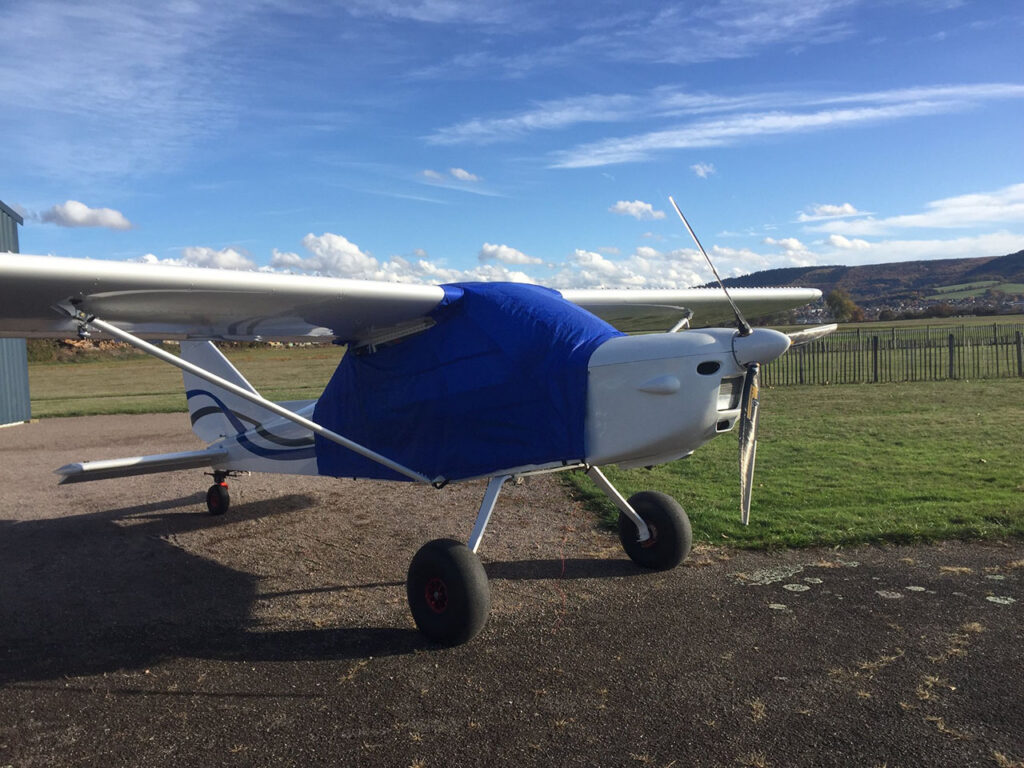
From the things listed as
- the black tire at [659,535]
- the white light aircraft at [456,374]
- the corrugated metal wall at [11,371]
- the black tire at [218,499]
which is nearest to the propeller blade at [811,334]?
the white light aircraft at [456,374]

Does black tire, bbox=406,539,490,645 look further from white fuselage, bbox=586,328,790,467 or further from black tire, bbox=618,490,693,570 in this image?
black tire, bbox=618,490,693,570

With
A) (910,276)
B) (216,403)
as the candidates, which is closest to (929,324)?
(216,403)

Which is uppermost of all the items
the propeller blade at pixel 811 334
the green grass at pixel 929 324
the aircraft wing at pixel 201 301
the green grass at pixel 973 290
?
the green grass at pixel 973 290

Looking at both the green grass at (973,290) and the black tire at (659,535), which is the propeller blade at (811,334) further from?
the green grass at (973,290)

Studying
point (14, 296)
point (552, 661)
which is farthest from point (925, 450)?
point (14, 296)

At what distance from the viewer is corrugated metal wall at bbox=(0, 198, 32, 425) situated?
58.2 ft

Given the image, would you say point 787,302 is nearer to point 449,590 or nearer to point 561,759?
point 449,590

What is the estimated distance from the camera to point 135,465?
21.5 feet

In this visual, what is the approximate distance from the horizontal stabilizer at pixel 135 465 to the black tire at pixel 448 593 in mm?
3345

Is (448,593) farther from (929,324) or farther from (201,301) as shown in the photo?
(929,324)

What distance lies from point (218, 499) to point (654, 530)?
507cm

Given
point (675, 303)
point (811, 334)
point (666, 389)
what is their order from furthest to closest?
point (675, 303), point (811, 334), point (666, 389)

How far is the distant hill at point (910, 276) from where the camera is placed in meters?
110

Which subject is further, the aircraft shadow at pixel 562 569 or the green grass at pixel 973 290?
the green grass at pixel 973 290
